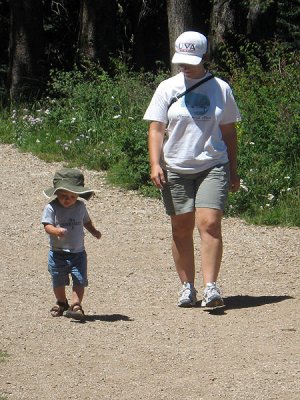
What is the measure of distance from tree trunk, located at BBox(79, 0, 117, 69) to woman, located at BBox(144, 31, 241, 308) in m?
12.1

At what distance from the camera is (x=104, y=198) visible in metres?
12.5

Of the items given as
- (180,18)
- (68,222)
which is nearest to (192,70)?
(68,222)

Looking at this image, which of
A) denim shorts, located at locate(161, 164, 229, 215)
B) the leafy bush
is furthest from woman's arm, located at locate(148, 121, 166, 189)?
the leafy bush

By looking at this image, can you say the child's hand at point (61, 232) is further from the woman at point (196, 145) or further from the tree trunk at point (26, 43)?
the tree trunk at point (26, 43)

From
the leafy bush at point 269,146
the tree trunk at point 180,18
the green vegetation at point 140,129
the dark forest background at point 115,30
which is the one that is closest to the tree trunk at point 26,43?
the dark forest background at point 115,30

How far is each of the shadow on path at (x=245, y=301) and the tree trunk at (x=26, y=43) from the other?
11989 millimetres

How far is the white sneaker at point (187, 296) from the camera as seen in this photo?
7.84 meters

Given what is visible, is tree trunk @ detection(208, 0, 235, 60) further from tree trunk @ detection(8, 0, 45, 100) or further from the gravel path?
the gravel path

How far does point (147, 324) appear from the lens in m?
7.38

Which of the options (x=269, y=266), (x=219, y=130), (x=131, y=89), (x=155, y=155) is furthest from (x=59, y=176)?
(x=131, y=89)

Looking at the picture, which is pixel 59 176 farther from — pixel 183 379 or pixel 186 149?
pixel 183 379

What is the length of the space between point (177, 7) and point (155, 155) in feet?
32.2

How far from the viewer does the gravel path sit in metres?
5.99

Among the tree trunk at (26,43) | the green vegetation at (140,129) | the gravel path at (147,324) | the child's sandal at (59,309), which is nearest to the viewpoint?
the gravel path at (147,324)
